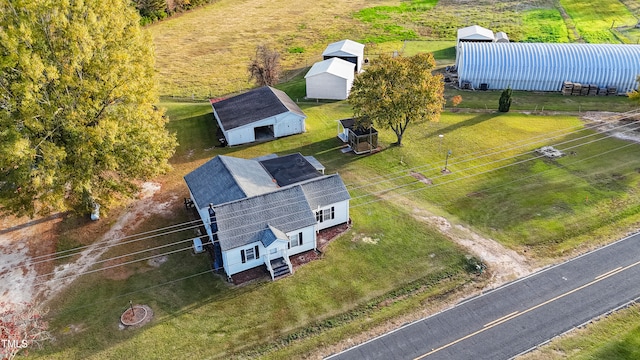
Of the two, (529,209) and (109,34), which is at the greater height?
(109,34)

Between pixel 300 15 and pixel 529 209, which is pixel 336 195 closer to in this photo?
pixel 529 209

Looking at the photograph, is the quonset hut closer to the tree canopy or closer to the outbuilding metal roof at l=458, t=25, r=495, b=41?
the outbuilding metal roof at l=458, t=25, r=495, b=41

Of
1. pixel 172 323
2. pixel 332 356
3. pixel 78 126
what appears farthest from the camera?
pixel 78 126

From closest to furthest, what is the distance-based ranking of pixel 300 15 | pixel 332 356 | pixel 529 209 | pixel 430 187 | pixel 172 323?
1. pixel 332 356
2. pixel 172 323
3. pixel 529 209
4. pixel 430 187
5. pixel 300 15

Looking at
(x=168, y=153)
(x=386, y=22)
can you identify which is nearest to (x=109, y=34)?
(x=168, y=153)

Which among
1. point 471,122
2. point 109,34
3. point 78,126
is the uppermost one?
point 109,34

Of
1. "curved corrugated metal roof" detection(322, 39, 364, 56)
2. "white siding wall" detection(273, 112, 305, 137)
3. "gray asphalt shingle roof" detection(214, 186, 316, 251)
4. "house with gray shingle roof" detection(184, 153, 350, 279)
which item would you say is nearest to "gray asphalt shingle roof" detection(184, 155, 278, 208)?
"house with gray shingle roof" detection(184, 153, 350, 279)

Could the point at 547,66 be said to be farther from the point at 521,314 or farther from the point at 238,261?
the point at 238,261

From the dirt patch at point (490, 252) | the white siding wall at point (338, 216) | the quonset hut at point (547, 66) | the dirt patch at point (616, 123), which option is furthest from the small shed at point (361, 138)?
the dirt patch at point (616, 123)

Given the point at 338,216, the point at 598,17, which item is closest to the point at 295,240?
the point at 338,216

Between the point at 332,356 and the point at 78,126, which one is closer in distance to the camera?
the point at 332,356
